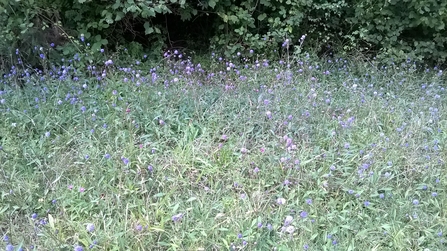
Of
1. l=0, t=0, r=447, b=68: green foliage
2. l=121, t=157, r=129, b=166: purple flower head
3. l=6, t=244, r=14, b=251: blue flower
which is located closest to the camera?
l=6, t=244, r=14, b=251: blue flower

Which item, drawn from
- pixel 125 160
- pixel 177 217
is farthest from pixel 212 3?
pixel 177 217

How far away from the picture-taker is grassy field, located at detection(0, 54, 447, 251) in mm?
2186

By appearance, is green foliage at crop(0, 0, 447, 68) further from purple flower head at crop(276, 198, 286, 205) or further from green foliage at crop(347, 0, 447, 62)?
purple flower head at crop(276, 198, 286, 205)

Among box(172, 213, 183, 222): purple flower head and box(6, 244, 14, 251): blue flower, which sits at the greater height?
box(172, 213, 183, 222): purple flower head

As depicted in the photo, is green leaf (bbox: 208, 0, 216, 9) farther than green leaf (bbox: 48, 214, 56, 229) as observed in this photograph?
Yes

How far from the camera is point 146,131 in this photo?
3066mm

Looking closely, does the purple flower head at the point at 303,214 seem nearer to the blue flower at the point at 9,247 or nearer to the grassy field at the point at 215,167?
the grassy field at the point at 215,167

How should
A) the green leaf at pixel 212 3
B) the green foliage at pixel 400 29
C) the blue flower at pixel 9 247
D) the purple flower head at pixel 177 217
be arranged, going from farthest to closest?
1. the green foliage at pixel 400 29
2. the green leaf at pixel 212 3
3. the purple flower head at pixel 177 217
4. the blue flower at pixel 9 247

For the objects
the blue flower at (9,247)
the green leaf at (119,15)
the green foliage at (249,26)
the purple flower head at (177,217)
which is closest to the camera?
the blue flower at (9,247)

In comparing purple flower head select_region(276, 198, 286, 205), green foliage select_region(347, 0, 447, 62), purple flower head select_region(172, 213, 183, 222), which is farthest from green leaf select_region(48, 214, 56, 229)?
green foliage select_region(347, 0, 447, 62)

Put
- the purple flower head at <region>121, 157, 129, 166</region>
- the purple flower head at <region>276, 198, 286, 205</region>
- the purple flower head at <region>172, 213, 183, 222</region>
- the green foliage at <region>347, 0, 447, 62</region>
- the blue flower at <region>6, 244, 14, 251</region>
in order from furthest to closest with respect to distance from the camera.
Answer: the green foliage at <region>347, 0, 447, 62</region>, the purple flower head at <region>121, 157, 129, 166</region>, the purple flower head at <region>276, 198, 286, 205</region>, the purple flower head at <region>172, 213, 183, 222</region>, the blue flower at <region>6, 244, 14, 251</region>

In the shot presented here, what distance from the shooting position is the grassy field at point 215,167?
219 cm

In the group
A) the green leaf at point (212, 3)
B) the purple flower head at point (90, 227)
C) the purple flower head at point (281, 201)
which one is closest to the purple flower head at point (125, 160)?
the purple flower head at point (90, 227)

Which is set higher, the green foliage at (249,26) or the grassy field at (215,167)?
the green foliage at (249,26)
